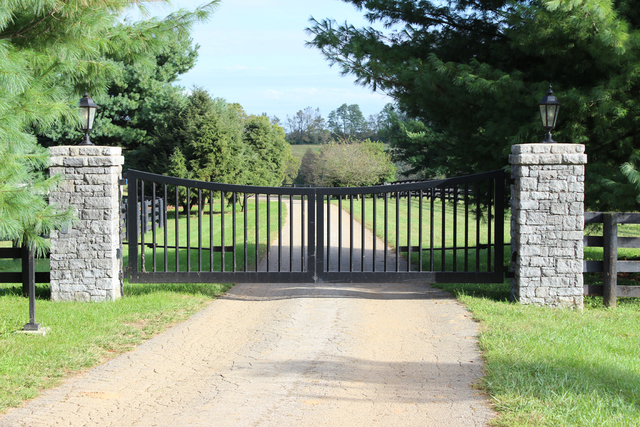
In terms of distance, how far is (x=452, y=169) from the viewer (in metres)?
11.2

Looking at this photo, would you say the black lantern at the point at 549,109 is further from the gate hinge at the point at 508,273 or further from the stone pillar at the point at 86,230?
the stone pillar at the point at 86,230

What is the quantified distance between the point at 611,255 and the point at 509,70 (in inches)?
139

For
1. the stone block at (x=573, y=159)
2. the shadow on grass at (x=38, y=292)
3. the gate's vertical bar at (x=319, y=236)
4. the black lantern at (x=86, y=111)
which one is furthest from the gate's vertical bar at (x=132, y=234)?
the stone block at (x=573, y=159)

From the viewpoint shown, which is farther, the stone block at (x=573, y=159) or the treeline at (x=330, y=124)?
the treeline at (x=330, y=124)

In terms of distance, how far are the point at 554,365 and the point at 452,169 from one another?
22.7 ft

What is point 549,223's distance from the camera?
23.7 ft

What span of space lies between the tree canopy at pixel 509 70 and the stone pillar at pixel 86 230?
456cm

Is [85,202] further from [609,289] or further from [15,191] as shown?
[609,289]

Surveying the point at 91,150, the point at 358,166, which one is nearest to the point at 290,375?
the point at 91,150

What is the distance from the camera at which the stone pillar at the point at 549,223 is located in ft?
23.5

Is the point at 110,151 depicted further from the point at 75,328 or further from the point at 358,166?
the point at 358,166

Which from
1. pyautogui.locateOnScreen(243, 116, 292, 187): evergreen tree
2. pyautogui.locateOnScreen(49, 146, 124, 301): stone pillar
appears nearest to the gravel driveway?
pyautogui.locateOnScreen(49, 146, 124, 301): stone pillar

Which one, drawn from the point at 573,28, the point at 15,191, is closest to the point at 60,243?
the point at 15,191

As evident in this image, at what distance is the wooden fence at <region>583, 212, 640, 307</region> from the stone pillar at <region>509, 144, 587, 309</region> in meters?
0.29
